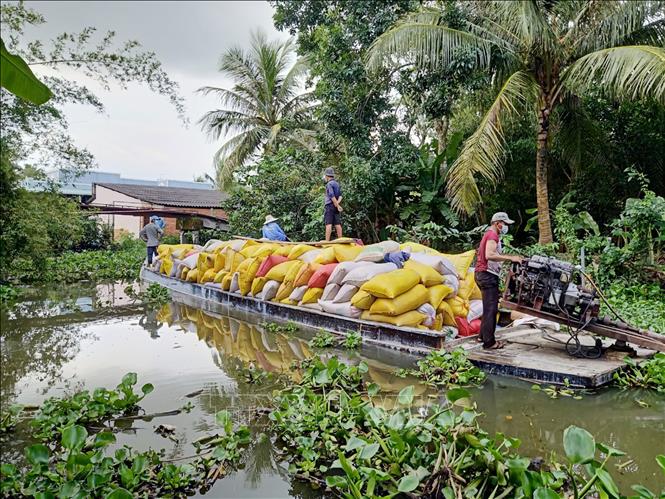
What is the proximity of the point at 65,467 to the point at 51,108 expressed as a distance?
564 cm

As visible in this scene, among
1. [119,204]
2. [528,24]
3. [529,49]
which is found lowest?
[119,204]

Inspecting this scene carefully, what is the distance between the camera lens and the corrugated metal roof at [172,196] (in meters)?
18.5

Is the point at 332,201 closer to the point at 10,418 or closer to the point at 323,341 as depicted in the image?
the point at 323,341

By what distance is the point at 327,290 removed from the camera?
527cm

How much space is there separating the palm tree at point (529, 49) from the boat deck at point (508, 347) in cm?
321

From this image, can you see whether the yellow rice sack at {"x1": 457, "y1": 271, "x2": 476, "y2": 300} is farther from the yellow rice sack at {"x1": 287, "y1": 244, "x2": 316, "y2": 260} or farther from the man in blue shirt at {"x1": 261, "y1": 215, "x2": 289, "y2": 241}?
the man in blue shirt at {"x1": 261, "y1": 215, "x2": 289, "y2": 241}

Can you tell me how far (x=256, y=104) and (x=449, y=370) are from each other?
12204mm

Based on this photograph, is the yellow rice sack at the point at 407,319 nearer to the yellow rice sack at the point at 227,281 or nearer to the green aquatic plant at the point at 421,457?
the green aquatic plant at the point at 421,457

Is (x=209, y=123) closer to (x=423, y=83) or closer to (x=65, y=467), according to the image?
(x=423, y=83)

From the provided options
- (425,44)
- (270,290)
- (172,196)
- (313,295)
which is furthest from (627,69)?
(172,196)

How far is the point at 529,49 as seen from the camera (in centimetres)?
736

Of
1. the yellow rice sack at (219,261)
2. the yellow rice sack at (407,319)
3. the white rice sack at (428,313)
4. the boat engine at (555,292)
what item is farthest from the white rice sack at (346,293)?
the yellow rice sack at (219,261)

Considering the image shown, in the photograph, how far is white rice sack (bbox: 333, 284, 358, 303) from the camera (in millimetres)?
4969

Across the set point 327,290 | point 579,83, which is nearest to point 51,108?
point 327,290
